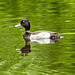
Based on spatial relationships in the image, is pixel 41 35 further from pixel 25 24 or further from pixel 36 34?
pixel 25 24

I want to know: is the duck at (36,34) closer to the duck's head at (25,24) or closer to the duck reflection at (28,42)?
the duck's head at (25,24)

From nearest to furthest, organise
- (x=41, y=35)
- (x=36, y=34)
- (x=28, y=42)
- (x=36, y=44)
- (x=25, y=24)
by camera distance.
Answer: (x=36, y=44), (x=28, y=42), (x=36, y=34), (x=41, y=35), (x=25, y=24)

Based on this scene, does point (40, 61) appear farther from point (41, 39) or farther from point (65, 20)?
point (65, 20)

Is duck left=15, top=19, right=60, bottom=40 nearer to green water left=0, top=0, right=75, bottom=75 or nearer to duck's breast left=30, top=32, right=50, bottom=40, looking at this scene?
duck's breast left=30, top=32, right=50, bottom=40

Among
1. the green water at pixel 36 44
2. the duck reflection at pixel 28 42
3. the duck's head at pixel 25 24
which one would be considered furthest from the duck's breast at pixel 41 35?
the duck's head at pixel 25 24

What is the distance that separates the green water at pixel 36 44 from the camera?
34.2ft

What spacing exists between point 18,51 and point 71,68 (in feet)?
8.97

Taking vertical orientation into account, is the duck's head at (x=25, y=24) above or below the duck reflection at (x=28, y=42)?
above

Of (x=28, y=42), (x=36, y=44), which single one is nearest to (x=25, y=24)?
(x=28, y=42)

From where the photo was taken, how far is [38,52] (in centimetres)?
1205

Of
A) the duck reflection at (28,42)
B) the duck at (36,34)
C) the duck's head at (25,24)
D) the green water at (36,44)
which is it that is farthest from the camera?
the duck's head at (25,24)

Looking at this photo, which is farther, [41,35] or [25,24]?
[25,24]

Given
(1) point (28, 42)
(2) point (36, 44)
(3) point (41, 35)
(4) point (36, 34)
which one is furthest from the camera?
(3) point (41, 35)

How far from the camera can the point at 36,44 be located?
13.5 meters
